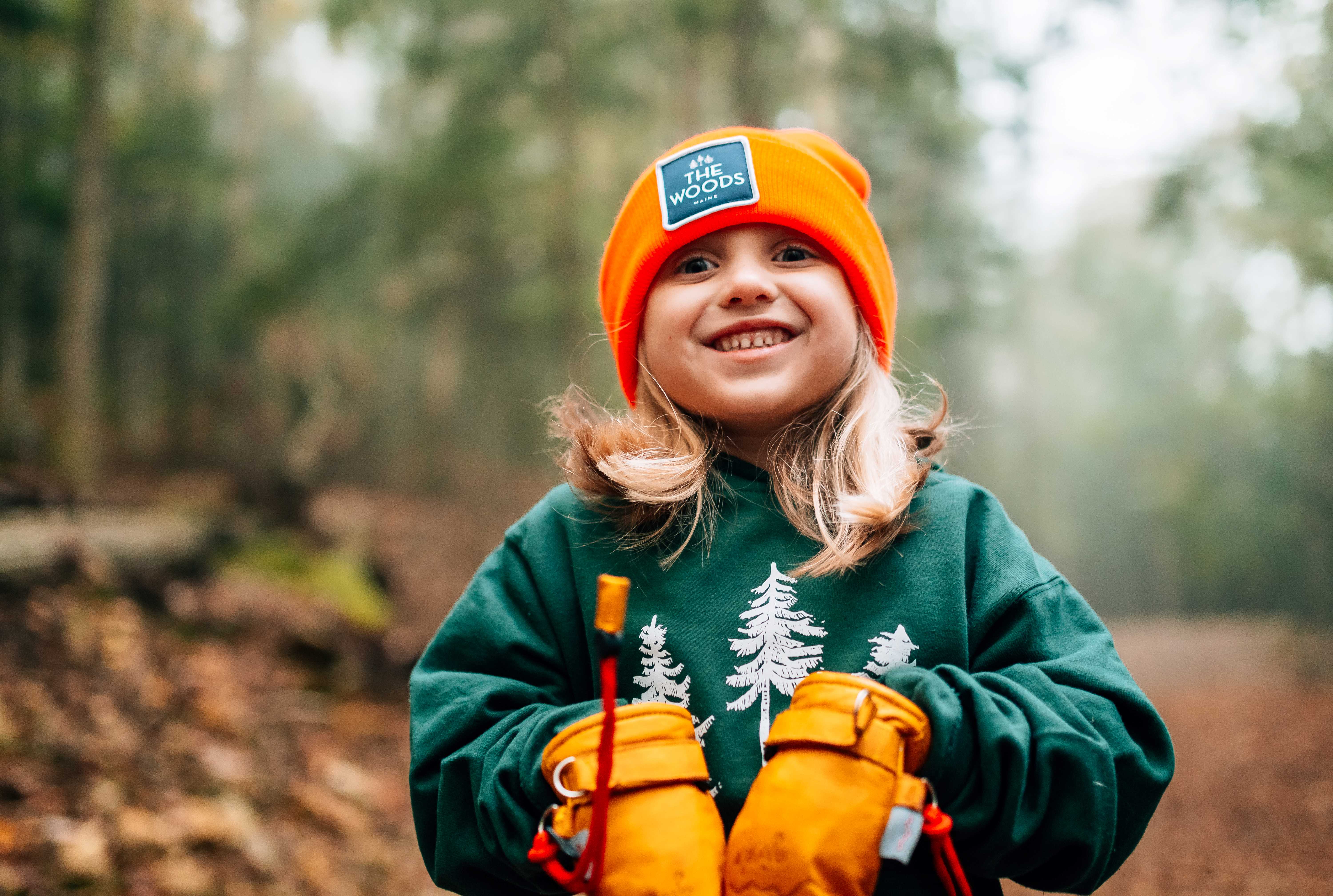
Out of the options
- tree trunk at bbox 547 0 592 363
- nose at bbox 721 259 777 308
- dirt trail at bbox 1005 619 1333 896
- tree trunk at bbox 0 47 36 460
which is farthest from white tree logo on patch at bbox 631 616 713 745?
tree trunk at bbox 0 47 36 460

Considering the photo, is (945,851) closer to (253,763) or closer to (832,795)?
(832,795)

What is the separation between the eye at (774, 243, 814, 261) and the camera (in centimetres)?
177

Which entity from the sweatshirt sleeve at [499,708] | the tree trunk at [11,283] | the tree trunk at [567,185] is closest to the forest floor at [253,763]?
the sweatshirt sleeve at [499,708]

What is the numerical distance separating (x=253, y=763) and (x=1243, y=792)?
7.50 meters

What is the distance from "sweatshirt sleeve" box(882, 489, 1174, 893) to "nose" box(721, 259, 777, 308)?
66cm

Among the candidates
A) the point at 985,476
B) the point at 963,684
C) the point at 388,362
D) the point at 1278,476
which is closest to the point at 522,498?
the point at 388,362

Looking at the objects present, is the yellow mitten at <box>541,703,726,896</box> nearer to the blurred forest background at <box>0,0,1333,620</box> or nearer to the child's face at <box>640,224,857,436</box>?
the child's face at <box>640,224,857,436</box>

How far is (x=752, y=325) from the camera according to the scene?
1.68 meters

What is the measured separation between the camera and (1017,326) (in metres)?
24.0

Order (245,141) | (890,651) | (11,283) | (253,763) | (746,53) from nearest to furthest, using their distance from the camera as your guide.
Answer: (890,651)
(253,763)
(746,53)
(11,283)
(245,141)

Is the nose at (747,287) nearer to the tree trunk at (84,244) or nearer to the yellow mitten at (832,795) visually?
the yellow mitten at (832,795)

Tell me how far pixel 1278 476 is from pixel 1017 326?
29.0 ft

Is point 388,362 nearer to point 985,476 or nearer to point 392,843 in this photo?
point 985,476

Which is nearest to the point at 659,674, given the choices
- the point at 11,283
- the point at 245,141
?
the point at 11,283
